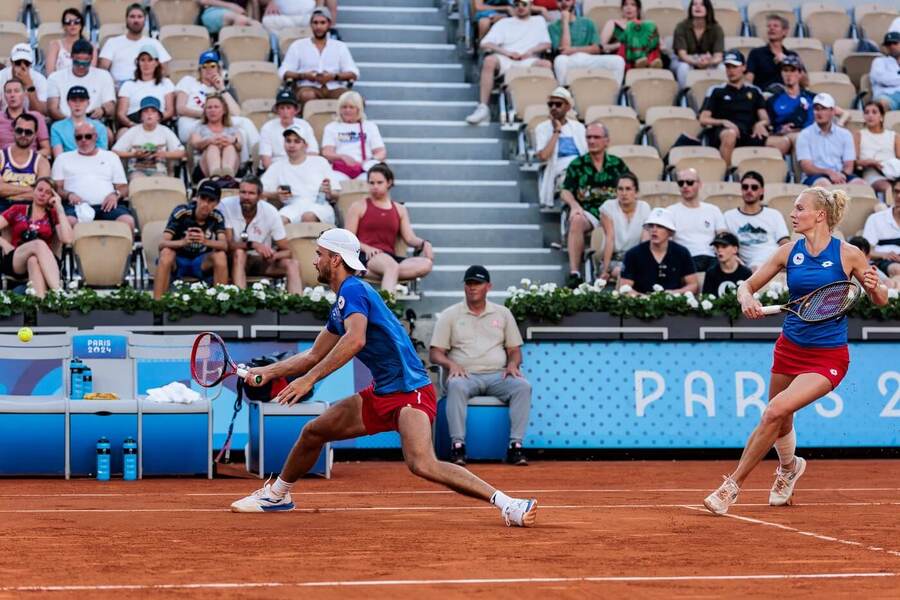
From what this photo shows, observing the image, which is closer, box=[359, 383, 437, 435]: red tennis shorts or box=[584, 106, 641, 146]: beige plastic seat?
box=[359, 383, 437, 435]: red tennis shorts

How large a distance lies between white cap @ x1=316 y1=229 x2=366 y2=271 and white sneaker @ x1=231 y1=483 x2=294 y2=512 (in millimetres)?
1644

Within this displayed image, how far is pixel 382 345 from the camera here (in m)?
8.77

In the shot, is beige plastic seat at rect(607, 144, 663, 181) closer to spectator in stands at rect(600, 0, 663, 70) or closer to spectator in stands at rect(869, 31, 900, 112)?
spectator in stands at rect(600, 0, 663, 70)

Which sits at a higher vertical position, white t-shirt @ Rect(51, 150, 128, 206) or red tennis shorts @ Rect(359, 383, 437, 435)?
white t-shirt @ Rect(51, 150, 128, 206)

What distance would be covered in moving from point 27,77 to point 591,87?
21.9 feet

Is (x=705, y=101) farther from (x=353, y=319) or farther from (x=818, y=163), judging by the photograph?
(x=353, y=319)

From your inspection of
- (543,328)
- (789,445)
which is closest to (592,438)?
(543,328)

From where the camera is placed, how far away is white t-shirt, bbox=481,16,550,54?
18719 mm

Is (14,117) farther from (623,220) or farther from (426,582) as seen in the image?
(426,582)

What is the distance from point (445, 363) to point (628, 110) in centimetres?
551

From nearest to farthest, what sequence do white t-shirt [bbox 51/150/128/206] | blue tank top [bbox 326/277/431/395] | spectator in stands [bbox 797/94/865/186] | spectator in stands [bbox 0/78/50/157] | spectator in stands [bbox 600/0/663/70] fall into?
1. blue tank top [bbox 326/277/431/395]
2. white t-shirt [bbox 51/150/128/206]
3. spectator in stands [bbox 0/78/50/157]
4. spectator in stands [bbox 797/94/865/186]
5. spectator in stands [bbox 600/0/663/70]

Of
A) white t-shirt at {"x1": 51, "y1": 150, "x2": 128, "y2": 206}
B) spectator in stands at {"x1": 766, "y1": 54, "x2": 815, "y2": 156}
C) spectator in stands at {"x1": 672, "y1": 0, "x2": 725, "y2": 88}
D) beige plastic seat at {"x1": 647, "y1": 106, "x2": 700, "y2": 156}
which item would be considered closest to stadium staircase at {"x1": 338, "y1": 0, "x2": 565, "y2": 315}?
beige plastic seat at {"x1": 647, "y1": 106, "x2": 700, "y2": 156}

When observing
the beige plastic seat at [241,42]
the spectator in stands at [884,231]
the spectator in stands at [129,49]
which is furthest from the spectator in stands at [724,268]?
the spectator in stands at [129,49]

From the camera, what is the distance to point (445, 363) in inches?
542
